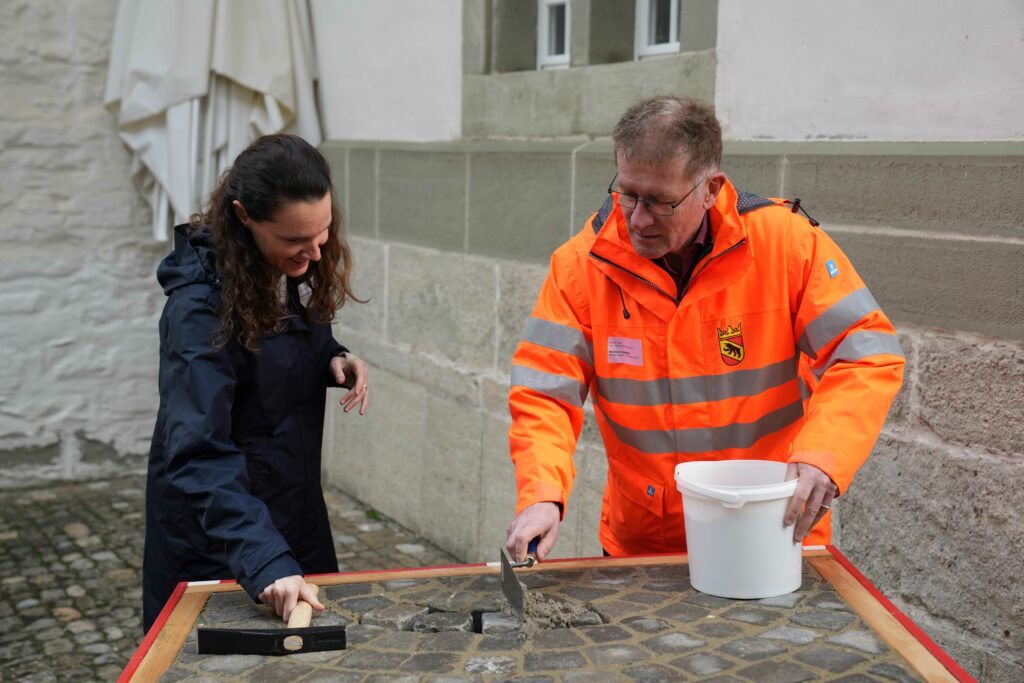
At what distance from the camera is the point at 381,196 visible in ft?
21.5

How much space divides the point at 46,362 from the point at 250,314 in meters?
5.01

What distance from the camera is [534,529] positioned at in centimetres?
261

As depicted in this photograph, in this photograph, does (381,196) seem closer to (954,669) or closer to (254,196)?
(254,196)

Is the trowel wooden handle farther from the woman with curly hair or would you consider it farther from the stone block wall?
the stone block wall

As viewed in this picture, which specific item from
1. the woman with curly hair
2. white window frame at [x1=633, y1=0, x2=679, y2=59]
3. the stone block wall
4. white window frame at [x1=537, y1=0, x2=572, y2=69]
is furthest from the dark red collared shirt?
white window frame at [x1=537, y1=0, x2=572, y2=69]

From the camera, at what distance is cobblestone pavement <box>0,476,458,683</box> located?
4871 mm

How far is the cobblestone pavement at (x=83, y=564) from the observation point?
16.0 feet

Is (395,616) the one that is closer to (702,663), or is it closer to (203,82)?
(702,663)

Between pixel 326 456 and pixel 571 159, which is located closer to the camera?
pixel 571 159

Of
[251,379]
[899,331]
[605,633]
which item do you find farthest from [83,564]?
[605,633]

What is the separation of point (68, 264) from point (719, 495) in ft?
19.1

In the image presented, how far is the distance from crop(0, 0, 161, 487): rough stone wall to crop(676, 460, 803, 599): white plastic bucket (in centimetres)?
563

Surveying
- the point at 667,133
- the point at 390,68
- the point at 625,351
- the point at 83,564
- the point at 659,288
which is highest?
the point at 390,68

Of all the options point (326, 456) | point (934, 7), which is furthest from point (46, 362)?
point (934, 7)
